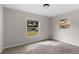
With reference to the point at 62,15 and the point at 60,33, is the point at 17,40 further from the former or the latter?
the point at 62,15

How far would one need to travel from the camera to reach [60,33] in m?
5.38

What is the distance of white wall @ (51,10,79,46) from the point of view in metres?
4.15

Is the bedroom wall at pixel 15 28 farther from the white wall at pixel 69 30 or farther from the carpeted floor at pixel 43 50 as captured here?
the white wall at pixel 69 30

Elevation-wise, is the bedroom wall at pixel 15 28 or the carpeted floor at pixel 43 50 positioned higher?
the bedroom wall at pixel 15 28

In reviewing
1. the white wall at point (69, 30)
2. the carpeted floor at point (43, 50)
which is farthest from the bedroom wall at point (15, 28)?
the white wall at point (69, 30)

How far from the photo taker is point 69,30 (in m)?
4.63

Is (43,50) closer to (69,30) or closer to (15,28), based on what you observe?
(15,28)

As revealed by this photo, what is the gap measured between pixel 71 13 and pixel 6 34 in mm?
3712

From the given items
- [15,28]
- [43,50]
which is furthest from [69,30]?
[15,28]

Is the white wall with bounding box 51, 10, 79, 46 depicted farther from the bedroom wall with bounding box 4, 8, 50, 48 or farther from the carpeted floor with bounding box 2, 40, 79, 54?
the bedroom wall with bounding box 4, 8, 50, 48

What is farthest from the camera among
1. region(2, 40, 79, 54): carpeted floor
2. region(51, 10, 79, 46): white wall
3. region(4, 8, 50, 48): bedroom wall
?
region(51, 10, 79, 46): white wall

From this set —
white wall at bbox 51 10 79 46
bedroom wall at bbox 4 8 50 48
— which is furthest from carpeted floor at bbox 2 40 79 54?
white wall at bbox 51 10 79 46

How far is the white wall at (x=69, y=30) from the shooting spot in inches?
163
